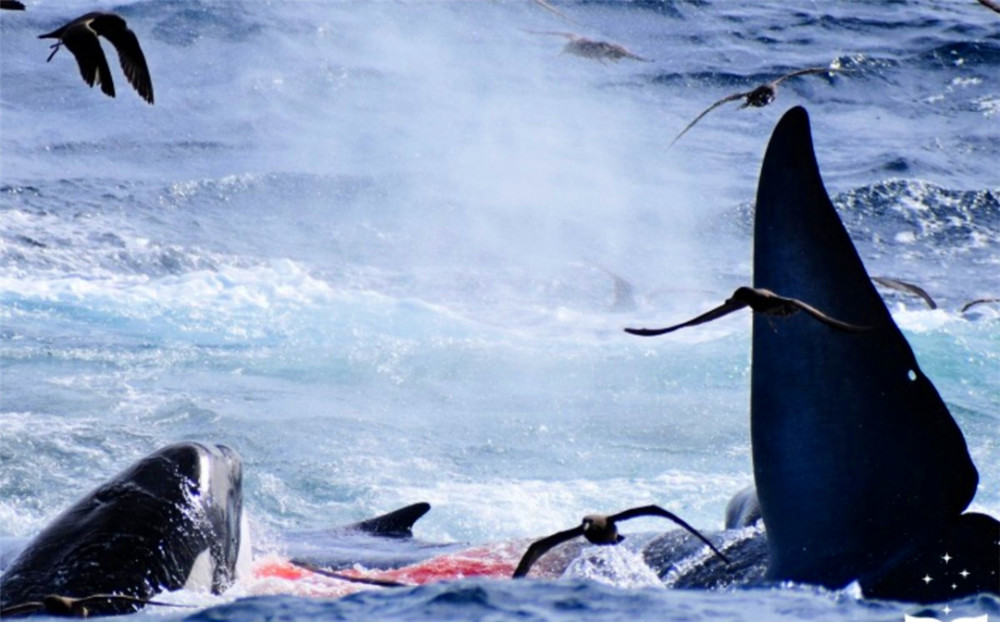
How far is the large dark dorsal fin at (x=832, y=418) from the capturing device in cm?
410

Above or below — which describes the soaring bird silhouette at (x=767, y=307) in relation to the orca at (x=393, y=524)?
above

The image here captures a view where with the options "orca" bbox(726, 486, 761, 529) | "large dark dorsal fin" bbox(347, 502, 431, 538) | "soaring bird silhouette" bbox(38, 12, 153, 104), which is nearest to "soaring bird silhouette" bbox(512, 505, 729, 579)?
"orca" bbox(726, 486, 761, 529)

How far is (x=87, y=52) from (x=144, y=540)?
2061 mm

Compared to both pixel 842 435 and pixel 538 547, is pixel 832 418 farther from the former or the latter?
pixel 538 547

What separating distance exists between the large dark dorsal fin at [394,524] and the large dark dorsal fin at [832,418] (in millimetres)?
2209

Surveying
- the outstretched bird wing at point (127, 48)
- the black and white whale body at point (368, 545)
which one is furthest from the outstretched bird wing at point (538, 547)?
the outstretched bird wing at point (127, 48)

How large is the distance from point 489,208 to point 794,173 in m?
15.7

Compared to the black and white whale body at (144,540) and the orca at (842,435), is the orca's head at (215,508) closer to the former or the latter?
the black and white whale body at (144,540)

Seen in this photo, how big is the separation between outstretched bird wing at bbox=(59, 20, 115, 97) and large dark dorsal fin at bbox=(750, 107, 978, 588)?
2.62 m

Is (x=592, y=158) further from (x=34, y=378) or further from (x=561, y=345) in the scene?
(x=34, y=378)

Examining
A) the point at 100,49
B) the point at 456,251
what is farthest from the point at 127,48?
the point at 456,251

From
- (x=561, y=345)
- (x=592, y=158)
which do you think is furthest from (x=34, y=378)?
(x=592, y=158)

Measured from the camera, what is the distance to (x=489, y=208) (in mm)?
19938

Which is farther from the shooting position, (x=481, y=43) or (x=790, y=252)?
(x=481, y=43)
